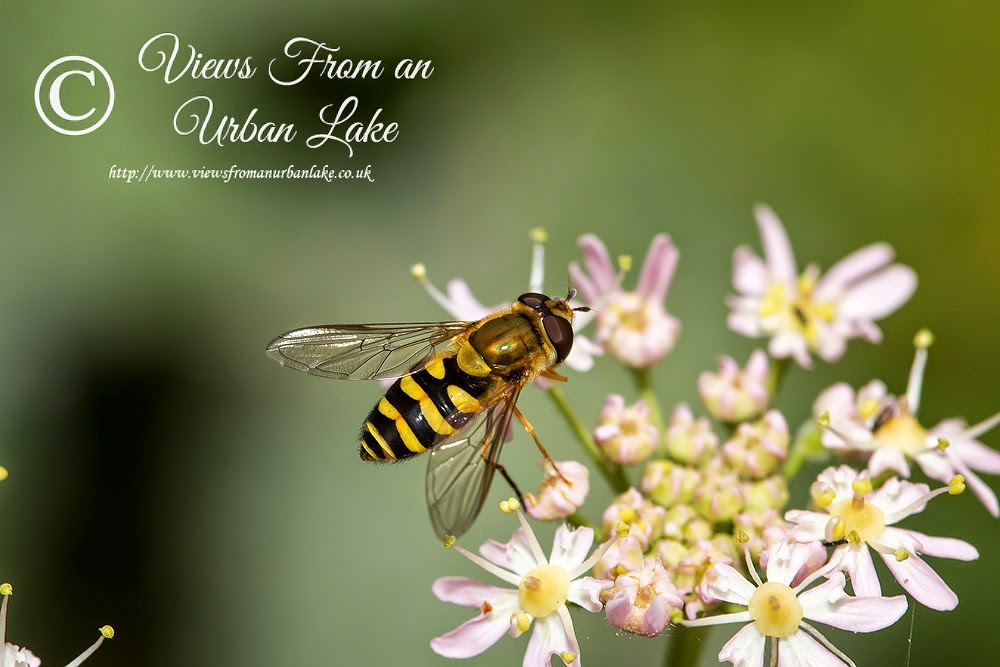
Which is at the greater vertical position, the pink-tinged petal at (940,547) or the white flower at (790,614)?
the pink-tinged petal at (940,547)

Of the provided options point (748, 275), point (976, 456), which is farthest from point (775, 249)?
point (976, 456)

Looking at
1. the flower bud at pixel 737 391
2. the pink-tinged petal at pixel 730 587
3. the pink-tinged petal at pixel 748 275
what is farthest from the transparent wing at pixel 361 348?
the pink-tinged petal at pixel 748 275

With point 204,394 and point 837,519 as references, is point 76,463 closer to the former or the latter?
point 204,394

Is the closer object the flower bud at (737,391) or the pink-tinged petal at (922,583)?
the pink-tinged petal at (922,583)

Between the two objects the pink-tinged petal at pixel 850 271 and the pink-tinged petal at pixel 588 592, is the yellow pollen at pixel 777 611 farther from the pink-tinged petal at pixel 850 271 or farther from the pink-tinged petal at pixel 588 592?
the pink-tinged petal at pixel 850 271

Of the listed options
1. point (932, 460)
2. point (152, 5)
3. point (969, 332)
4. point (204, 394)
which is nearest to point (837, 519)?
point (932, 460)

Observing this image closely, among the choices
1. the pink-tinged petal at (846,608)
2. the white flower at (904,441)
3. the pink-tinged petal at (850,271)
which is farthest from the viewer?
the pink-tinged petal at (850,271)
